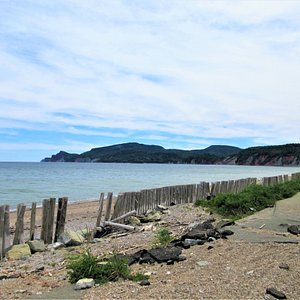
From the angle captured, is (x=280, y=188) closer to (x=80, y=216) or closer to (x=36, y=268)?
(x=80, y=216)

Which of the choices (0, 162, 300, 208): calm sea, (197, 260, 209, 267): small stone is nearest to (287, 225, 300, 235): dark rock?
(197, 260, 209, 267): small stone

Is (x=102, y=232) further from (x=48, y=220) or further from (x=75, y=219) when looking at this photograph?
(x=75, y=219)

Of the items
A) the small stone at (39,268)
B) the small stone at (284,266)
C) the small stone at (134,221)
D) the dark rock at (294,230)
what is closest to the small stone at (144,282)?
the small stone at (284,266)

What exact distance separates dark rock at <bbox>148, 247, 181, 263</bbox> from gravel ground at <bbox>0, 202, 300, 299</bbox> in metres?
0.19

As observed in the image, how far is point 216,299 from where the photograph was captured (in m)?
4.93

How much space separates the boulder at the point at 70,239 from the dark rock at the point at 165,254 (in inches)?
146

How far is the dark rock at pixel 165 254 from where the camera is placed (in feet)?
22.8

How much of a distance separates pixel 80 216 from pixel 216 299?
47.9 ft

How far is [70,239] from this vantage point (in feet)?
35.0

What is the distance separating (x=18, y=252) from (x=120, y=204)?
4643mm

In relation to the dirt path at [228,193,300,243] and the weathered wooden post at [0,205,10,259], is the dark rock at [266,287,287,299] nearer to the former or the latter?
the dirt path at [228,193,300,243]

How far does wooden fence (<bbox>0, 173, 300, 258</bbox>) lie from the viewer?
33.2 feet

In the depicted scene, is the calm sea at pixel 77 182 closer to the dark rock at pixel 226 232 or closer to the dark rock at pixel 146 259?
the dark rock at pixel 226 232

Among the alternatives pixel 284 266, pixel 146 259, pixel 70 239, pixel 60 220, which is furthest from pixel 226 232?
pixel 60 220
